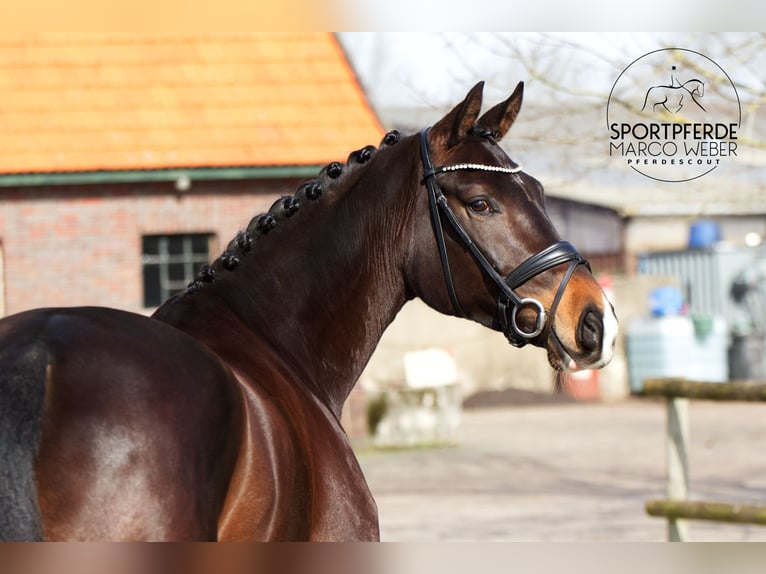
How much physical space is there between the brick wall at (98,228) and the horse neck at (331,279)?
10492mm

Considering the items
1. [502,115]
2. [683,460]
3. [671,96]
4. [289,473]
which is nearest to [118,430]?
[289,473]

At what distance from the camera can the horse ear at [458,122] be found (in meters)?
3.18

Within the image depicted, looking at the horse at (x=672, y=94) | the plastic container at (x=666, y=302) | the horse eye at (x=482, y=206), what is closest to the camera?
the horse eye at (x=482, y=206)

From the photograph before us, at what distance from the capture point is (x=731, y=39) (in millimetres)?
6891

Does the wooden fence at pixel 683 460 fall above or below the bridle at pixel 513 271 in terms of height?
below

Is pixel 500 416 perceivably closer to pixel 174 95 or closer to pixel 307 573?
pixel 174 95

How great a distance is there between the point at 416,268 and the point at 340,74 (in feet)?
35.6

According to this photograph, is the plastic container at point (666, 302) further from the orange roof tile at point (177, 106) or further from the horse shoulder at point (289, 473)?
the horse shoulder at point (289, 473)

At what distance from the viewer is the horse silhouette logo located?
21.6ft

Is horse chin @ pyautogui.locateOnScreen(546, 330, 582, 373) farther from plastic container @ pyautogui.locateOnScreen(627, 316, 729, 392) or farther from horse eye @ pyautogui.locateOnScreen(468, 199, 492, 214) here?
plastic container @ pyautogui.locateOnScreen(627, 316, 729, 392)

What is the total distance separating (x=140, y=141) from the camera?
13609mm

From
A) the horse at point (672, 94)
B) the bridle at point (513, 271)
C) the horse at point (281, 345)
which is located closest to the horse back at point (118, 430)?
the horse at point (281, 345)

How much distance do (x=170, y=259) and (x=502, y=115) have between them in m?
11.3

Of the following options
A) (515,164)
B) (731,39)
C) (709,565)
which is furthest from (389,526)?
(515,164)
